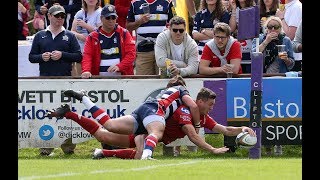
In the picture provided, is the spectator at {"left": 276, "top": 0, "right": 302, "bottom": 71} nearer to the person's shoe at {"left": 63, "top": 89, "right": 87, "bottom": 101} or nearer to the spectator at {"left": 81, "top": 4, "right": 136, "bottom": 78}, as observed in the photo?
the spectator at {"left": 81, "top": 4, "right": 136, "bottom": 78}

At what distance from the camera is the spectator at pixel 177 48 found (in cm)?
1733

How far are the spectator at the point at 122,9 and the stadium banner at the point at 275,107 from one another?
10.9 feet

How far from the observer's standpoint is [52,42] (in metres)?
17.9

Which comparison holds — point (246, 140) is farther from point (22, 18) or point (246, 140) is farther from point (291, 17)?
point (22, 18)

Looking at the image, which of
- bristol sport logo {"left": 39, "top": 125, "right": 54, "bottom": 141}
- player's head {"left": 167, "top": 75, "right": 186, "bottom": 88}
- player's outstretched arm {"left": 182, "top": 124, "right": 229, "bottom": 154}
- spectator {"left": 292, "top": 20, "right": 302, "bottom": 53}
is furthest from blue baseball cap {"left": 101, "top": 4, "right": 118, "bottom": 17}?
spectator {"left": 292, "top": 20, "right": 302, "bottom": 53}

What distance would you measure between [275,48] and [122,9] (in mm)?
3278

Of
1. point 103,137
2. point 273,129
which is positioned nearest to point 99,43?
point 103,137

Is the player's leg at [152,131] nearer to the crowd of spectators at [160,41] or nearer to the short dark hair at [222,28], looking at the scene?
the crowd of spectators at [160,41]

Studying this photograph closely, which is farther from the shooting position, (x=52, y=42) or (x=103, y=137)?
(x=52, y=42)

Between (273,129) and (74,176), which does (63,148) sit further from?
(74,176)

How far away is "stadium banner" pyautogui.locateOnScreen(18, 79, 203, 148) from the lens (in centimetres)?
1723
